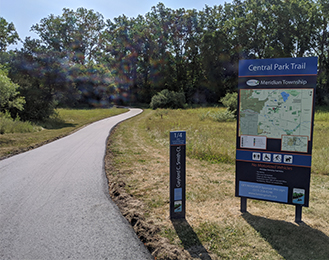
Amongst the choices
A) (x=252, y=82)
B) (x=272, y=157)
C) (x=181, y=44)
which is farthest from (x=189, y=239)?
(x=181, y=44)

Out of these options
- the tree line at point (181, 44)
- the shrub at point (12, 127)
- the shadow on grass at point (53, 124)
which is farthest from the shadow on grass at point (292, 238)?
the tree line at point (181, 44)

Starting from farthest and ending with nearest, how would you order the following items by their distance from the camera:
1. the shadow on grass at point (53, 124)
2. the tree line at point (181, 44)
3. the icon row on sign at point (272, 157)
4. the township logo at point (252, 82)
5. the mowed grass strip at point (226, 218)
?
the tree line at point (181, 44) < the shadow on grass at point (53, 124) < the township logo at point (252, 82) < the icon row on sign at point (272, 157) < the mowed grass strip at point (226, 218)

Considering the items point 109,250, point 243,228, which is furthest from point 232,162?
point 109,250

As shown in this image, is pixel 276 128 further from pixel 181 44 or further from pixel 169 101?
pixel 181 44

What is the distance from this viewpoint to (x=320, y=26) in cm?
4825

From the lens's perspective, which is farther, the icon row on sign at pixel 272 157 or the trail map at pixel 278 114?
the icon row on sign at pixel 272 157

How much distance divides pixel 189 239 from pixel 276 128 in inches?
96.1

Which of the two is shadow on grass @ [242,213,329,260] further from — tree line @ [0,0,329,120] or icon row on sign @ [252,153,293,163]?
tree line @ [0,0,329,120]

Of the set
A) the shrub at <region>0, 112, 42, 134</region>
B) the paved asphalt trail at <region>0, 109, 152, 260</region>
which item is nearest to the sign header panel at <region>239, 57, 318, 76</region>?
the paved asphalt trail at <region>0, 109, 152, 260</region>

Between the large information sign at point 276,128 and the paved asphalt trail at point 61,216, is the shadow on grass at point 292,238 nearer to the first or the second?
the large information sign at point 276,128

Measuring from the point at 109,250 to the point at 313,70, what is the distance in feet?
14.2

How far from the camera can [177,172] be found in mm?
4734

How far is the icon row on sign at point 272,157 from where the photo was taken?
4.45 m

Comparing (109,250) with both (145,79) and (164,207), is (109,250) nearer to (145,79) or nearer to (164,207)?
(164,207)
